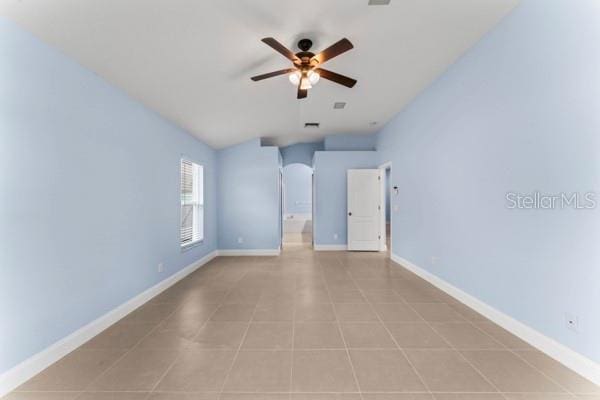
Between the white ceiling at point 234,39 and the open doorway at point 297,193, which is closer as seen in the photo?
the white ceiling at point 234,39

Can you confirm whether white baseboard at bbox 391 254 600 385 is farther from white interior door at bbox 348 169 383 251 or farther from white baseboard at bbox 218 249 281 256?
white baseboard at bbox 218 249 281 256

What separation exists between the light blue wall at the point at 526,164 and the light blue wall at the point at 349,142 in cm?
305

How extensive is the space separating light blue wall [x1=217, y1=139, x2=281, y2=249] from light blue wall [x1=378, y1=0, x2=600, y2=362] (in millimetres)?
3478

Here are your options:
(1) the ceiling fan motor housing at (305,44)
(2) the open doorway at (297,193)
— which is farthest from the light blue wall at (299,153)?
(1) the ceiling fan motor housing at (305,44)

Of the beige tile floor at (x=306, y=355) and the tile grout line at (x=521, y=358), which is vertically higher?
the tile grout line at (x=521, y=358)

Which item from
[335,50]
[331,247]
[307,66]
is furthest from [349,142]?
[335,50]

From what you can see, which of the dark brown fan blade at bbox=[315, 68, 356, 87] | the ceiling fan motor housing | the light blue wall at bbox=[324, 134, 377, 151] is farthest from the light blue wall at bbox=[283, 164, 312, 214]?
the ceiling fan motor housing

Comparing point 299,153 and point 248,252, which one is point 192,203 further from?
point 299,153

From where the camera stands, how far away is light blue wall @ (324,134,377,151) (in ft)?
21.7

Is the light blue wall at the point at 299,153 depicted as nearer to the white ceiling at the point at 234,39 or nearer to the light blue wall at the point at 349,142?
the light blue wall at the point at 349,142

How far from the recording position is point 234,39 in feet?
7.96

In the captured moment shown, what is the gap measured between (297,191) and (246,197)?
20.1 ft

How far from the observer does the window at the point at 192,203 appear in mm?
4625

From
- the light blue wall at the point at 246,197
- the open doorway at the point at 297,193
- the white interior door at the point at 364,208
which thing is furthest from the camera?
the open doorway at the point at 297,193
